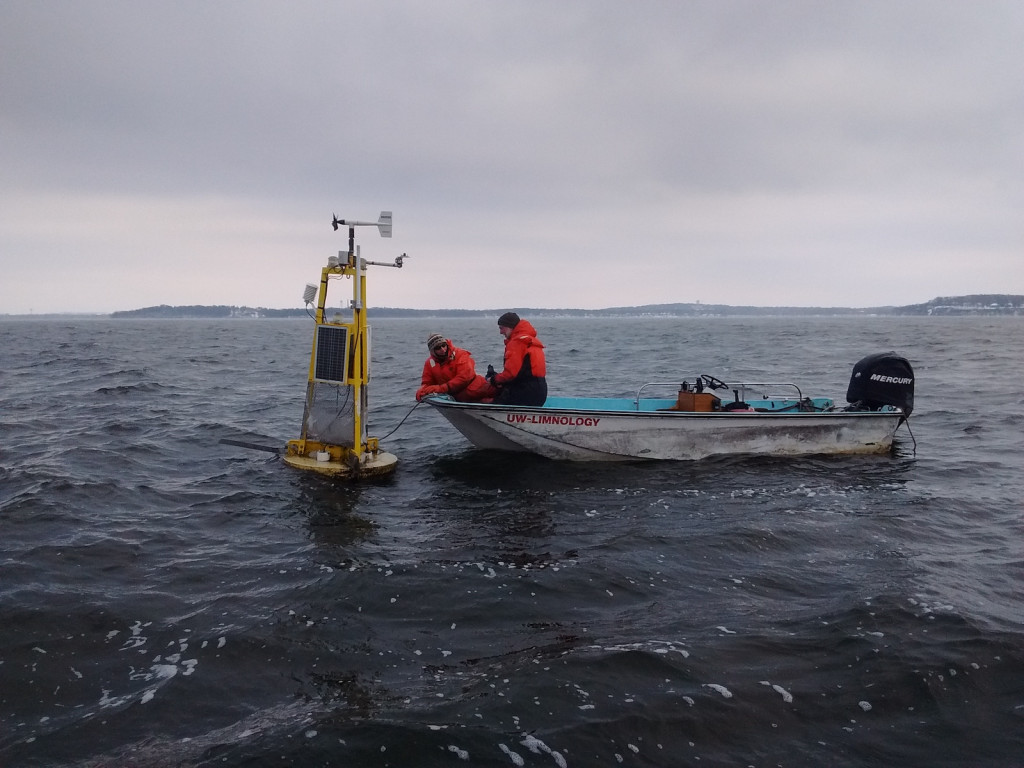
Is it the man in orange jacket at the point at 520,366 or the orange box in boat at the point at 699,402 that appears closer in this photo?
the man in orange jacket at the point at 520,366

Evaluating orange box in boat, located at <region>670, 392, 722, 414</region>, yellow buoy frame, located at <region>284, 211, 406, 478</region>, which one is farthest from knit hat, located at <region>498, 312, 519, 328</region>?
orange box in boat, located at <region>670, 392, 722, 414</region>

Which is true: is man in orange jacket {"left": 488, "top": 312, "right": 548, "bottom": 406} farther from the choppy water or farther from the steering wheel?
the steering wheel

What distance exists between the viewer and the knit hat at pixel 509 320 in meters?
10.6

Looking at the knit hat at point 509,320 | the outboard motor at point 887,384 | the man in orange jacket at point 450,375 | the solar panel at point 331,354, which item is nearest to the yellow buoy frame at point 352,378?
the solar panel at point 331,354

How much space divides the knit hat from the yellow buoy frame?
6.05 ft

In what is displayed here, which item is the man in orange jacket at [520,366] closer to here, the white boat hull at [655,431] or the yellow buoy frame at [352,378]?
the white boat hull at [655,431]

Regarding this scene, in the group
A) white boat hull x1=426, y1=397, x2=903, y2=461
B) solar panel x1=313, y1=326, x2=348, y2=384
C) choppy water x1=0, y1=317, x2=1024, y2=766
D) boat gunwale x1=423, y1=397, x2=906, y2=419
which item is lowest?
choppy water x1=0, y1=317, x2=1024, y2=766

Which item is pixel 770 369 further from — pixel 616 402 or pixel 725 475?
pixel 725 475

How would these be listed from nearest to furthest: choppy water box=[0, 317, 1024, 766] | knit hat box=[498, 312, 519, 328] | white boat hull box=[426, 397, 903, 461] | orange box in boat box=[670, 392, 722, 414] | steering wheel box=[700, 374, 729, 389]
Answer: choppy water box=[0, 317, 1024, 766] → knit hat box=[498, 312, 519, 328] → white boat hull box=[426, 397, 903, 461] → orange box in boat box=[670, 392, 722, 414] → steering wheel box=[700, 374, 729, 389]

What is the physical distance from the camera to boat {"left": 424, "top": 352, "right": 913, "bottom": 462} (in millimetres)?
11148

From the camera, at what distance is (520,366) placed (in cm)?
1091

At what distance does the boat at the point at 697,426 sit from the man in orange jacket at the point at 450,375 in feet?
0.92

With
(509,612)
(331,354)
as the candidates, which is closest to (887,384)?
(509,612)

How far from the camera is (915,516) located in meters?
8.80
